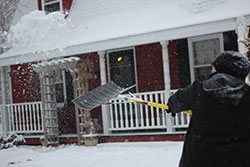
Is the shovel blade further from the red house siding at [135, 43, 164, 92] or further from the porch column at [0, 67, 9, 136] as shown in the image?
the porch column at [0, 67, 9, 136]

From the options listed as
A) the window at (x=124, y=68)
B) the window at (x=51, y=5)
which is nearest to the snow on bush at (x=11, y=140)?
the window at (x=124, y=68)

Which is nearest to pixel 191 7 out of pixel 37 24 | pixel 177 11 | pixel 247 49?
pixel 177 11

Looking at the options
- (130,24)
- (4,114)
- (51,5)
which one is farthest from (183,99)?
(51,5)

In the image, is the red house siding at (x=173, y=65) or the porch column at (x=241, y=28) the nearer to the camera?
the porch column at (x=241, y=28)

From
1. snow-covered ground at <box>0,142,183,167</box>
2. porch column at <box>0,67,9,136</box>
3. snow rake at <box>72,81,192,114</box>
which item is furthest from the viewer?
porch column at <box>0,67,9,136</box>

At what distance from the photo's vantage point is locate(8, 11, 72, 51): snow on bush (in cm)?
1152

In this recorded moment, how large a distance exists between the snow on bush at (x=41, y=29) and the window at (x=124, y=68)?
6.87ft

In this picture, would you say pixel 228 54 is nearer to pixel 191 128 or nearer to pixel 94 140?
pixel 191 128

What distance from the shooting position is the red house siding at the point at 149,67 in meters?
10.6

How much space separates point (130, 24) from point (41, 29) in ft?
13.3

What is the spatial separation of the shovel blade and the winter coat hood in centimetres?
188

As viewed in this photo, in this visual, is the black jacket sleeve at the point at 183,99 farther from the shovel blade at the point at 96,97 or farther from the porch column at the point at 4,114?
the porch column at the point at 4,114

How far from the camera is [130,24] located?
9.86m

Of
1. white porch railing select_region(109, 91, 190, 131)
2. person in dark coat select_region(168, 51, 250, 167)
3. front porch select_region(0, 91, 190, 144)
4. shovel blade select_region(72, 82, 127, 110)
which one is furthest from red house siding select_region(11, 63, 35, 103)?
person in dark coat select_region(168, 51, 250, 167)
